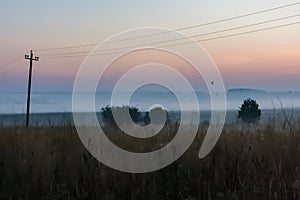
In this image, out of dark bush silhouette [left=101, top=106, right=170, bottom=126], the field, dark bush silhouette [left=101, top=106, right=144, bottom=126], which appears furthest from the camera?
dark bush silhouette [left=101, top=106, right=144, bottom=126]

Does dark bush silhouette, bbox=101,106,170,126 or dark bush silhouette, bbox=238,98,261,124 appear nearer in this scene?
dark bush silhouette, bbox=101,106,170,126

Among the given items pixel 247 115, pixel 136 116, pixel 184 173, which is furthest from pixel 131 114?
pixel 247 115

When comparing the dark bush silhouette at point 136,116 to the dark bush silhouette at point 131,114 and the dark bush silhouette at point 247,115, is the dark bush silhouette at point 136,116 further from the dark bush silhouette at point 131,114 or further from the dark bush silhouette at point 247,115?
the dark bush silhouette at point 247,115

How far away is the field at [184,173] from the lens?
5.49m

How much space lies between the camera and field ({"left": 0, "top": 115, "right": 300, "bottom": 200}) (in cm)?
549

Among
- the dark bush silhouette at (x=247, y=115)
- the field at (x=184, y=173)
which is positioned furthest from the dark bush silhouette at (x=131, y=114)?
the dark bush silhouette at (x=247, y=115)

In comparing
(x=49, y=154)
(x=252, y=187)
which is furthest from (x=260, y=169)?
(x=49, y=154)

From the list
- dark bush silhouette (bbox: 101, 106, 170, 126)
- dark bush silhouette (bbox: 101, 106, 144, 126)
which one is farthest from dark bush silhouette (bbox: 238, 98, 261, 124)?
dark bush silhouette (bbox: 101, 106, 144, 126)

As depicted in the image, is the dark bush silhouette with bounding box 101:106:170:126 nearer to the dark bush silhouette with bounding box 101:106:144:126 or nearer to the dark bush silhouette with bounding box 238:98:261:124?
the dark bush silhouette with bounding box 101:106:144:126

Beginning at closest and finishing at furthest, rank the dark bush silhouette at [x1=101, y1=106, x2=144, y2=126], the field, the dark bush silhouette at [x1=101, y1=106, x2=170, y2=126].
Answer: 1. the field
2. the dark bush silhouette at [x1=101, y1=106, x2=170, y2=126]
3. the dark bush silhouette at [x1=101, y1=106, x2=144, y2=126]

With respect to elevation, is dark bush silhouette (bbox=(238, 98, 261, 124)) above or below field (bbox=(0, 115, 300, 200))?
above

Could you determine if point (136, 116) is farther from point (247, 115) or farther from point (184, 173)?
point (247, 115)

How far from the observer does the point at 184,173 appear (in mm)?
5953

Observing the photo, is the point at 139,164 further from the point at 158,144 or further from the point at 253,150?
the point at 253,150
